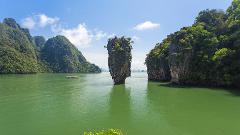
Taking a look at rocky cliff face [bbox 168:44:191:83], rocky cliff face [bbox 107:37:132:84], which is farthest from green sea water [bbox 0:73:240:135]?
rocky cliff face [bbox 107:37:132:84]

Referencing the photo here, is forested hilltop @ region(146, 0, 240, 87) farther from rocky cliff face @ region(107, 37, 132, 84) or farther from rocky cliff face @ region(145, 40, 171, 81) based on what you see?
rocky cliff face @ region(107, 37, 132, 84)

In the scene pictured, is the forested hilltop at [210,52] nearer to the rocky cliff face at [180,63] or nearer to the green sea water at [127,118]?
the rocky cliff face at [180,63]

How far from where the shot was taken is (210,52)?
57125 millimetres

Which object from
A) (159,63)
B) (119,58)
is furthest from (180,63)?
(159,63)

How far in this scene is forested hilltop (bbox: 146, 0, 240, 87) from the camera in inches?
2005

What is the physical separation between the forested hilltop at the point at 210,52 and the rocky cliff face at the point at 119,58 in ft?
37.2

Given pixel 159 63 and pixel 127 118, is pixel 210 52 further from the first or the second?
pixel 127 118

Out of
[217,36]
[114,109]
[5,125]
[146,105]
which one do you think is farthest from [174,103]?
[217,36]

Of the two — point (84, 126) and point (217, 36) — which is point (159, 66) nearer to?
point (217, 36)

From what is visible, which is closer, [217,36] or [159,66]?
[217,36]

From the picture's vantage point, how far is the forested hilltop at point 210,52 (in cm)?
5094

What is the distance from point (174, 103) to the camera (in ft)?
116

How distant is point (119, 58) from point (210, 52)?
→ 72.3 ft

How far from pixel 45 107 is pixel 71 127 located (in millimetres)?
11294
